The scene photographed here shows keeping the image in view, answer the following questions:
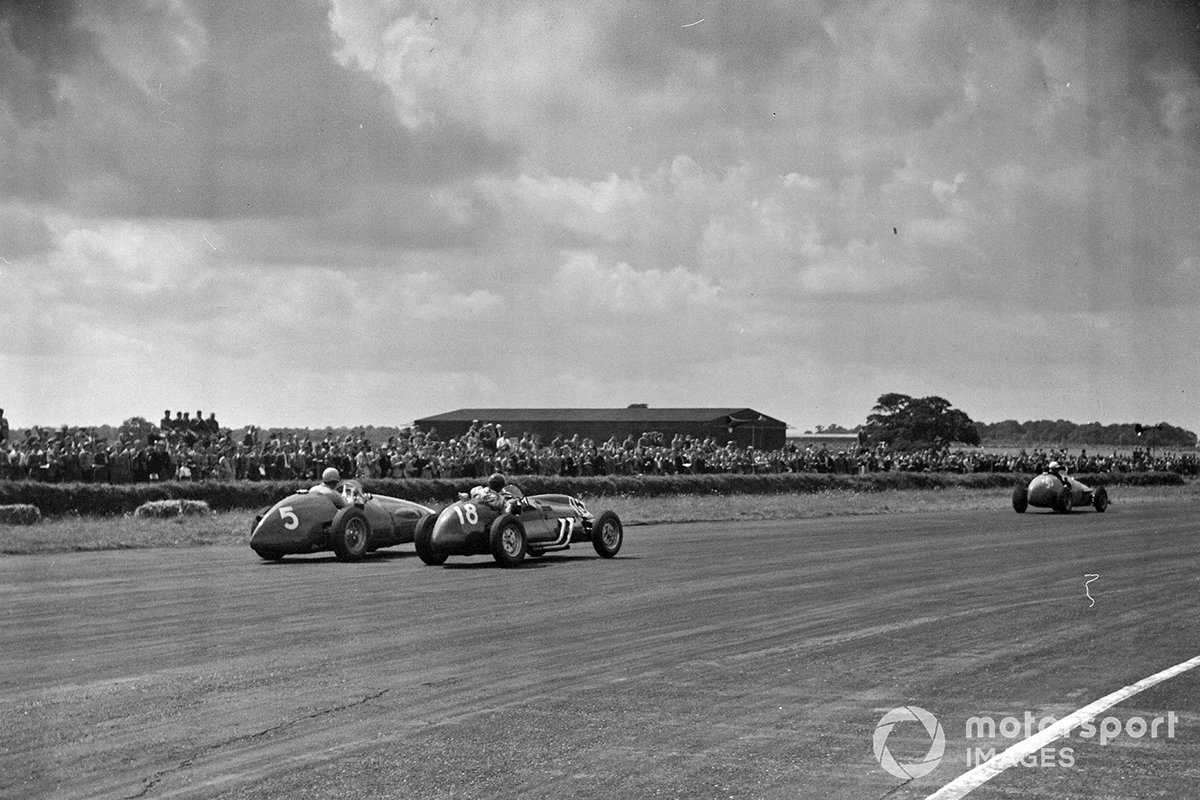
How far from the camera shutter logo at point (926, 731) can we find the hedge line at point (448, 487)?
75.0 ft

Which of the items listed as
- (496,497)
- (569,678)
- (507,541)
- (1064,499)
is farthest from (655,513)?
(569,678)

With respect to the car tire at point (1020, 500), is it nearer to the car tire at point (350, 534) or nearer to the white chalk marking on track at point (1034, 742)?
the car tire at point (350, 534)

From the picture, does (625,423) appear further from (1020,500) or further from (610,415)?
(1020,500)

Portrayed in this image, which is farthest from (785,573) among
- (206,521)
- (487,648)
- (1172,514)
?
(1172,514)

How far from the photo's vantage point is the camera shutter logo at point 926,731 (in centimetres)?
685

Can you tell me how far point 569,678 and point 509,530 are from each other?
9.13 m

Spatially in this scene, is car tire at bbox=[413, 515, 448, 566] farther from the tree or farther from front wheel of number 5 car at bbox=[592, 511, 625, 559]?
the tree

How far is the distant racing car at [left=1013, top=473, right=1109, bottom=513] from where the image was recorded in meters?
37.2

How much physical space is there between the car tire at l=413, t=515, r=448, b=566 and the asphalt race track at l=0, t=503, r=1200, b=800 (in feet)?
1.58

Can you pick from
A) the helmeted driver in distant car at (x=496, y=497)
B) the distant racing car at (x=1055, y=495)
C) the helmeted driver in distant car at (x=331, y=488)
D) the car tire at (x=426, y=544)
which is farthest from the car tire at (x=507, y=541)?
the distant racing car at (x=1055, y=495)

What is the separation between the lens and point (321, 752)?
7.16 m

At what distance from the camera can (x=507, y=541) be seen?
18297 mm

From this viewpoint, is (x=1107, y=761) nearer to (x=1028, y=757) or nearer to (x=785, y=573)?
(x=1028, y=757)

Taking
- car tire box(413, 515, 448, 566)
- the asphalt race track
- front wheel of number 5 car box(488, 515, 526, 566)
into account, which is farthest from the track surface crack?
car tire box(413, 515, 448, 566)
